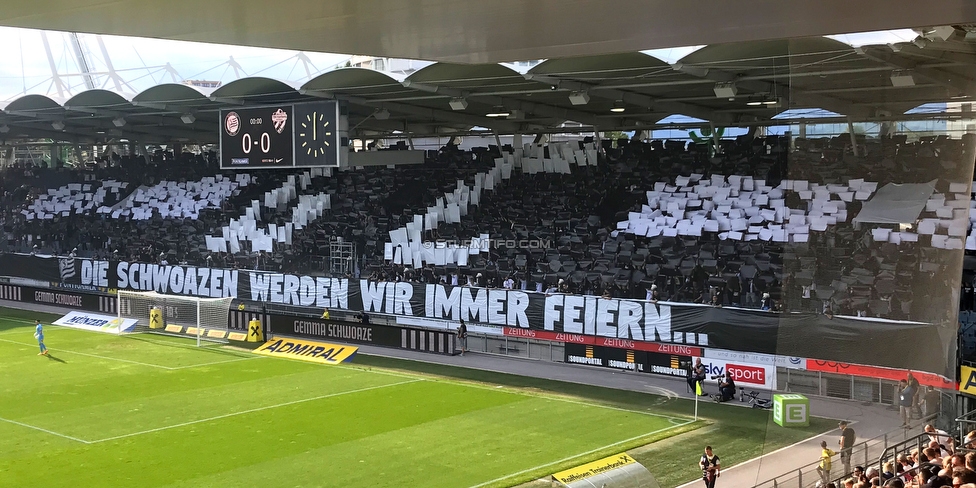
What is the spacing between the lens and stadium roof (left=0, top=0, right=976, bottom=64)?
605 cm

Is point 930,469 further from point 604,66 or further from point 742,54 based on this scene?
point 604,66

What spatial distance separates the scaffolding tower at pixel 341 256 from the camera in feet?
127

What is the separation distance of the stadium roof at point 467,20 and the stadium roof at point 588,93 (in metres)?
0.38

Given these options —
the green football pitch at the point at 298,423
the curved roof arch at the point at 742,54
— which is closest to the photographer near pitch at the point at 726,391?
the green football pitch at the point at 298,423

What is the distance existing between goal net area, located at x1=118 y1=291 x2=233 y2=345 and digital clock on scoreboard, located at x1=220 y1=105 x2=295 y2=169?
9.55 metres

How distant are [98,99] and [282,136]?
1526cm

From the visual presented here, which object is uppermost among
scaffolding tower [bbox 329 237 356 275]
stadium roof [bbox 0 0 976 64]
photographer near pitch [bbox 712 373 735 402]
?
stadium roof [bbox 0 0 976 64]

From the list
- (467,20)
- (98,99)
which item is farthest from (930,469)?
(98,99)

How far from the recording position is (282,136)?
2678 cm

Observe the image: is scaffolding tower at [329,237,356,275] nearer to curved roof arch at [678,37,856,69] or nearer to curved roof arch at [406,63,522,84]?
curved roof arch at [406,63,522,84]

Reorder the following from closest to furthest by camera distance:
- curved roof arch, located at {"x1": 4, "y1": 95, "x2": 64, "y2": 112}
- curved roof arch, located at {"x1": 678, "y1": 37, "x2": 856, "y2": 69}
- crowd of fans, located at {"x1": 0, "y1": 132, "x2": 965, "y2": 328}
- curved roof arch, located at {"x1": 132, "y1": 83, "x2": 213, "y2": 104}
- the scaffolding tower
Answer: curved roof arch, located at {"x1": 678, "y1": 37, "x2": 856, "y2": 69} → crowd of fans, located at {"x1": 0, "y1": 132, "x2": 965, "y2": 328} → curved roof arch, located at {"x1": 132, "y1": 83, "x2": 213, "y2": 104} → the scaffolding tower → curved roof arch, located at {"x1": 4, "y1": 95, "x2": 64, "y2": 112}

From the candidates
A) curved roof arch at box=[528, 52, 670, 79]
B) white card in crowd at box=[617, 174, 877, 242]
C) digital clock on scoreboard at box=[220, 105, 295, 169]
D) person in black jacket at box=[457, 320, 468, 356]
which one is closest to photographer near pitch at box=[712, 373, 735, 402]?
white card in crowd at box=[617, 174, 877, 242]

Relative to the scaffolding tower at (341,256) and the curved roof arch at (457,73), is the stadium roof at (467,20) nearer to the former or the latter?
the curved roof arch at (457,73)

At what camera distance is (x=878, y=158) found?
724 cm
